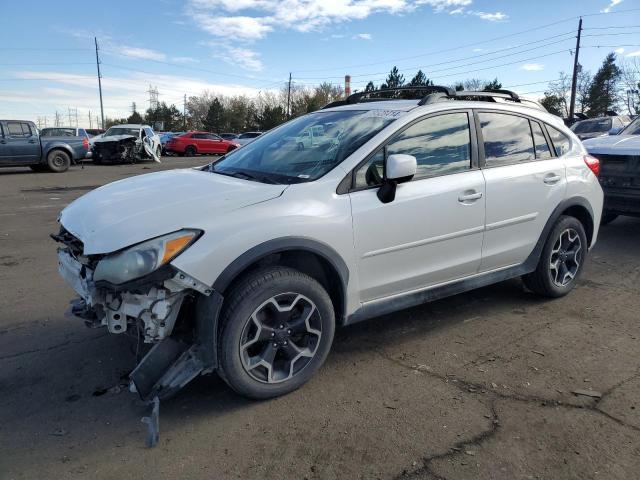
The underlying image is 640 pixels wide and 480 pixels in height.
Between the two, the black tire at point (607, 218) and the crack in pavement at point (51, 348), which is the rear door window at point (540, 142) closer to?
the crack in pavement at point (51, 348)

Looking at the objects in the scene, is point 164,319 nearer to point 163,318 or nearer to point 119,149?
point 163,318

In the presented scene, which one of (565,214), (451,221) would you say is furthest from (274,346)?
(565,214)

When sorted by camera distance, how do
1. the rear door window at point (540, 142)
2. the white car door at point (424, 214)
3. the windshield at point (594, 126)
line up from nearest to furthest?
the white car door at point (424, 214) → the rear door window at point (540, 142) → the windshield at point (594, 126)

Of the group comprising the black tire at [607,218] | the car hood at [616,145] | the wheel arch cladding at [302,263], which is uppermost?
the car hood at [616,145]

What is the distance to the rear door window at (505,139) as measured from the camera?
4.00 m

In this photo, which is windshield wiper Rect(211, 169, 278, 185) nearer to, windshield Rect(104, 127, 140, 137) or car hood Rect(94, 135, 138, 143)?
car hood Rect(94, 135, 138, 143)

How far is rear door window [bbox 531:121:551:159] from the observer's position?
173 inches

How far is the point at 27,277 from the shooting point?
17.2 feet

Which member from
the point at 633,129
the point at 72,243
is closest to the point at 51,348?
the point at 72,243

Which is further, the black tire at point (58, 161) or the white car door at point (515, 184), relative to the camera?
the black tire at point (58, 161)

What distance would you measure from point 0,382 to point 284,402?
5.88 ft

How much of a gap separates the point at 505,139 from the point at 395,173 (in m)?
1.50

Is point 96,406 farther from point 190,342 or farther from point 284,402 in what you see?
point 284,402

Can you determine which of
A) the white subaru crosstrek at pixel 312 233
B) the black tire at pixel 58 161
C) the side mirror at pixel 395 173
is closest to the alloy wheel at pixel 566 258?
the white subaru crosstrek at pixel 312 233
